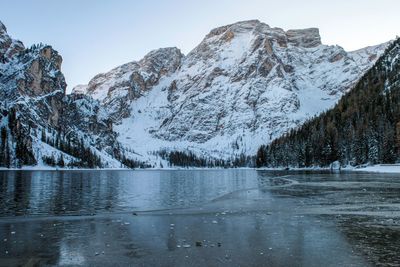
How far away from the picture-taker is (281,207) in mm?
31000

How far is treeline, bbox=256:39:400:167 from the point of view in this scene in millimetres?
128625

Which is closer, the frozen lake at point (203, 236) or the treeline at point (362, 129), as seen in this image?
the frozen lake at point (203, 236)

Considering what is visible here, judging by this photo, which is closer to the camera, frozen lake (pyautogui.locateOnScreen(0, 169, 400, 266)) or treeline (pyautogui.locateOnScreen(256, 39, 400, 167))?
frozen lake (pyautogui.locateOnScreen(0, 169, 400, 266))

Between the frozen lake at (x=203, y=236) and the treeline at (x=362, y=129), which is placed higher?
the treeline at (x=362, y=129)

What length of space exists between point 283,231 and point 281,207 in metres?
11.0

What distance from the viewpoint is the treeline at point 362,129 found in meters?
129

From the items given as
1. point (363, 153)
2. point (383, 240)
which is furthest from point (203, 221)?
point (363, 153)

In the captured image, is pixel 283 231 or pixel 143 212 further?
pixel 143 212

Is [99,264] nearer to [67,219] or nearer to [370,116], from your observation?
[67,219]

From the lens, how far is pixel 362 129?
141m

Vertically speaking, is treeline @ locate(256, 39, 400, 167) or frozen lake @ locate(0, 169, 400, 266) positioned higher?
treeline @ locate(256, 39, 400, 167)

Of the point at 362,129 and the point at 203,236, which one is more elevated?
the point at 362,129

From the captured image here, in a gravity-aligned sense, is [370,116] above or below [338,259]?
above

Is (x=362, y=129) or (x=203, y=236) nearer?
(x=203, y=236)
